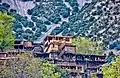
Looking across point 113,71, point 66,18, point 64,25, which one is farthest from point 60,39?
point 113,71

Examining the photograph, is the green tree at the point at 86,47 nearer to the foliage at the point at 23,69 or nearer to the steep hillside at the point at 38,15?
the steep hillside at the point at 38,15

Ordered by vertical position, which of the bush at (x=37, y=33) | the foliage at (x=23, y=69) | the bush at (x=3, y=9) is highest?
the bush at (x=3, y=9)

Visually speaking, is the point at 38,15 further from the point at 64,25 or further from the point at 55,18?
the point at 64,25

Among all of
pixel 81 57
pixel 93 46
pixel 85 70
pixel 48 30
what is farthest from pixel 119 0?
pixel 85 70

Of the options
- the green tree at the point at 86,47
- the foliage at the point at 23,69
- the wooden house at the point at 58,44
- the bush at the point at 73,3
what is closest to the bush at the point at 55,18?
the bush at the point at 73,3

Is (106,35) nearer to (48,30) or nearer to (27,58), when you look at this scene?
(48,30)

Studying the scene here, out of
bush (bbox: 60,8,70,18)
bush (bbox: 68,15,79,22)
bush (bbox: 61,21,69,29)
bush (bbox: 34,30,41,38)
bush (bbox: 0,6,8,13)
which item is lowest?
bush (bbox: 34,30,41,38)

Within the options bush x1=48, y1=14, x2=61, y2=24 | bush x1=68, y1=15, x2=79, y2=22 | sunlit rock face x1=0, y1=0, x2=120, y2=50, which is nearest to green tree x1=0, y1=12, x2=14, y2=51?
sunlit rock face x1=0, y1=0, x2=120, y2=50

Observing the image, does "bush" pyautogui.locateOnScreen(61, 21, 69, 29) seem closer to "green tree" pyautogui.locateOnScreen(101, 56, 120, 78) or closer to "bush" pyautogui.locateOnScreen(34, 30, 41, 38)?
"bush" pyautogui.locateOnScreen(34, 30, 41, 38)
